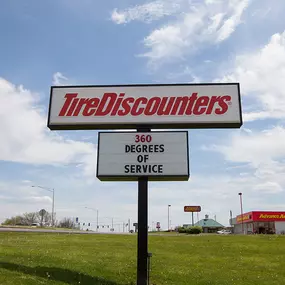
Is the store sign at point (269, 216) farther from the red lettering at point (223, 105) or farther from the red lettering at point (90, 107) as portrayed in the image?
the red lettering at point (90, 107)

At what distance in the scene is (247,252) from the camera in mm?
18906

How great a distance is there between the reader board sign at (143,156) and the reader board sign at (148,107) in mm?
535

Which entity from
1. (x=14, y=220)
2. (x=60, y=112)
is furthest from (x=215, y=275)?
(x=14, y=220)

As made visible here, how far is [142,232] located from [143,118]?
154 inches

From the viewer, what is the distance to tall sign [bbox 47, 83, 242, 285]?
1205 cm

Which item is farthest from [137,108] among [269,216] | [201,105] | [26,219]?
[26,219]

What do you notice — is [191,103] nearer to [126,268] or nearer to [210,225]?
[126,268]

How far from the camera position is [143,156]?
12.2 m

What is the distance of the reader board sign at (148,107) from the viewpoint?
12711 mm

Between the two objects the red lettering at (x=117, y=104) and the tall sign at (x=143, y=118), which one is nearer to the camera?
the tall sign at (x=143, y=118)

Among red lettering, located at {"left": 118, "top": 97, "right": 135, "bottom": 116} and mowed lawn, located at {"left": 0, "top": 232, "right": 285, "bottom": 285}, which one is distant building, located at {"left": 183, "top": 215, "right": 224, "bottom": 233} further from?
red lettering, located at {"left": 118, "top": 97, "right": 135, "bottom": 116}

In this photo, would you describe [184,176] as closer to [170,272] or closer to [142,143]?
[142,143]

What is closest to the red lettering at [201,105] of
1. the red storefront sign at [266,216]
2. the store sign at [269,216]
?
the red storefront sign at [266,216]

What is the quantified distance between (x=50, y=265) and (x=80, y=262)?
1213mm
